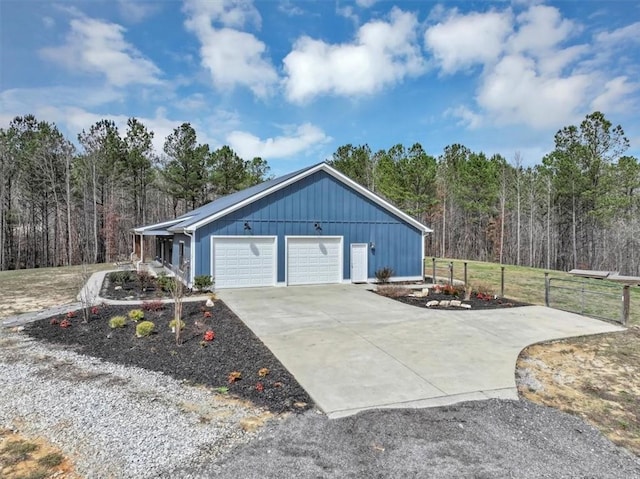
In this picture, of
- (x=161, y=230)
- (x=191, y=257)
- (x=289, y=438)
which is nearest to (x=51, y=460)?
(x=289, y=438)

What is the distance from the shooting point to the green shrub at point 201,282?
12.7 metres

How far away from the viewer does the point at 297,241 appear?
14.9 m

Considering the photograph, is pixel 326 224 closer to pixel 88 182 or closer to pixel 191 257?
pixel 191 257

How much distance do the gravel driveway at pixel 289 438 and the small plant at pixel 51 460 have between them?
8 cm

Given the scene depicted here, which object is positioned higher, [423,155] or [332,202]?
[423,155]

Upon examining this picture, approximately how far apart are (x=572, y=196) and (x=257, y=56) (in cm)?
2435

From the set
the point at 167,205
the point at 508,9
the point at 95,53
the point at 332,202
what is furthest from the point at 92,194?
the point at 508,9

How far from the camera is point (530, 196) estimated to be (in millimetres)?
31641

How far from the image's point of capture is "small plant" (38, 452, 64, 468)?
326 cm

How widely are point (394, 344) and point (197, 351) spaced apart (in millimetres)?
3535

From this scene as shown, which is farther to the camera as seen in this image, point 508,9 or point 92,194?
point 92,194

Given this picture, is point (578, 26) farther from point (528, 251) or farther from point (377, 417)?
point (528, 251)

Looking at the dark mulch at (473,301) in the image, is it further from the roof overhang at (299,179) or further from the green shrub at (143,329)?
the green shrub at (143,329)

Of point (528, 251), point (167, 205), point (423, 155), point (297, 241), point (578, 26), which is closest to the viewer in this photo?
point (578, 26)
